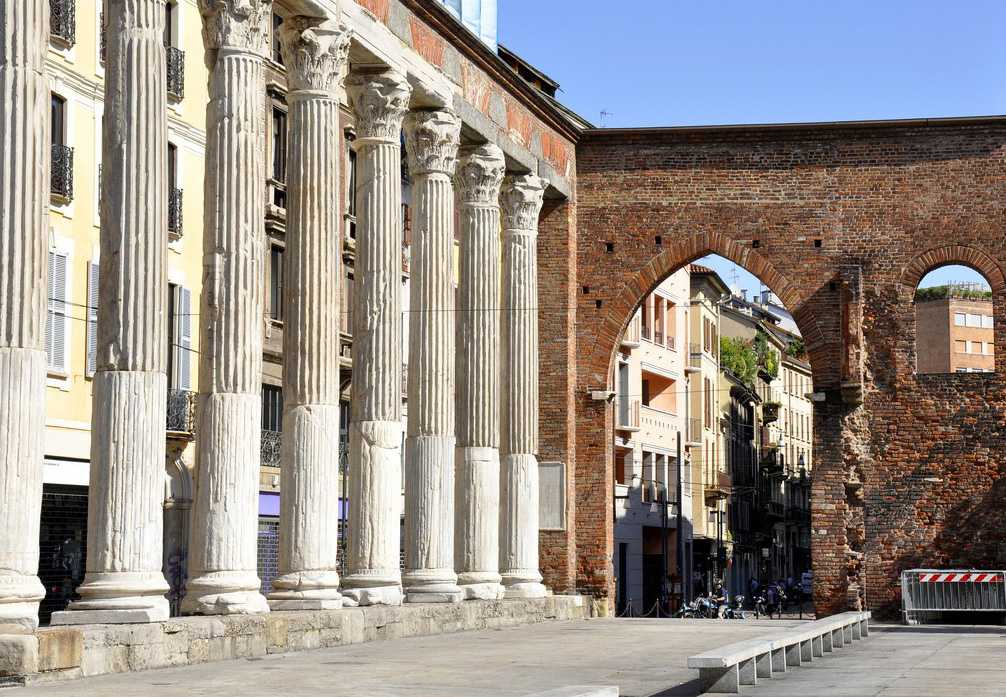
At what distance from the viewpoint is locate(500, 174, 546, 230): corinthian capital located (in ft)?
95.2

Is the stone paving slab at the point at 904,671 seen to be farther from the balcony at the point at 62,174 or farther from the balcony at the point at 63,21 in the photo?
the balcony at the point at 63,21

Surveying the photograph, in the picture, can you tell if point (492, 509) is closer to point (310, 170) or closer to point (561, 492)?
point (561, 492)

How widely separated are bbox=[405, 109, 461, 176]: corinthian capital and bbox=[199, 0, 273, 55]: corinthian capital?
6.19 m

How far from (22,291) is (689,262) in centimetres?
1808

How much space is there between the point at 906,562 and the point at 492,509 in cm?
780

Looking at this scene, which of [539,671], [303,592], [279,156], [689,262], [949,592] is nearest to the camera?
[539,671]

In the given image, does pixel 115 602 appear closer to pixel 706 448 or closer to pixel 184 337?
pixel 184 337

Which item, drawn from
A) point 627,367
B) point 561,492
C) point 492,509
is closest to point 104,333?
point 492,509

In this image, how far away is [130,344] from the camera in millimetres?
16094

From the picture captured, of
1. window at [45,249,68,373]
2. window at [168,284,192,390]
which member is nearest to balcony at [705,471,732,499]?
window at [168,284,192,390]

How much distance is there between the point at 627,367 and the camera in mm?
51625

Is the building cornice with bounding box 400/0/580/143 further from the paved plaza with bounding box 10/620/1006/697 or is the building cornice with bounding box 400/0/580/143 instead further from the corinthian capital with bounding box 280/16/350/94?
the paved plaza with bounding box 10/620/1006/697

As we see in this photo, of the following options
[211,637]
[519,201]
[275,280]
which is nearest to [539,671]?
[211,637]

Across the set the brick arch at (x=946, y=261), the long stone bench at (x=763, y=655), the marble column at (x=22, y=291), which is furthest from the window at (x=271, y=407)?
the marble column at (x=22, y=291)
